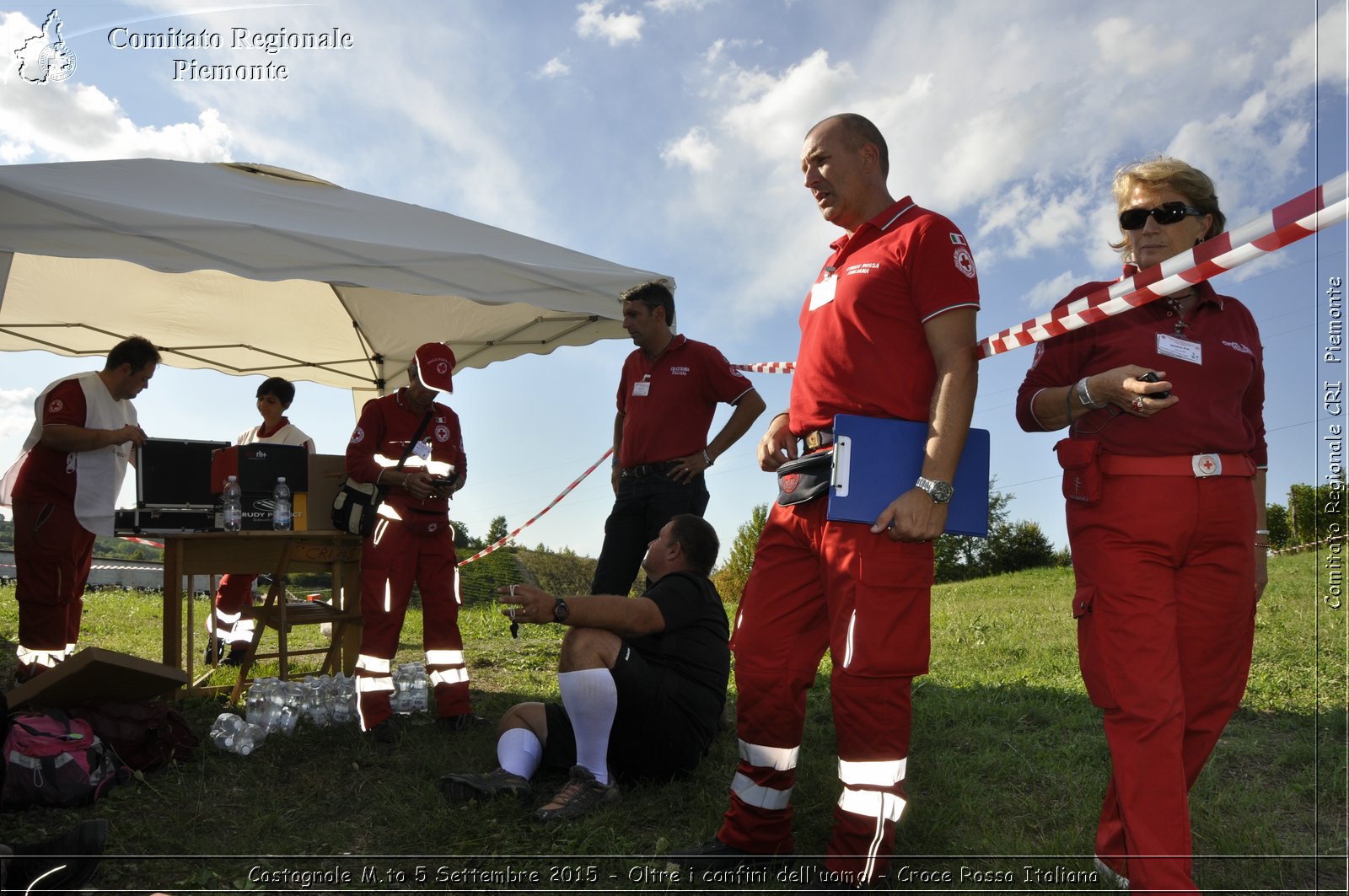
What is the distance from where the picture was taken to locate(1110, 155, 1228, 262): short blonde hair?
2.63 metres

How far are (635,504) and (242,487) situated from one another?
114 inches

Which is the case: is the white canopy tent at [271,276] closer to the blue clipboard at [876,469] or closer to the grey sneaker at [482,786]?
the grey sneaker at [482,786]

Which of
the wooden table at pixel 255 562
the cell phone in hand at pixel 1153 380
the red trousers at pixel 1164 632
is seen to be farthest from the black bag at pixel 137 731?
the cell phone in hand at pixel 1153 380

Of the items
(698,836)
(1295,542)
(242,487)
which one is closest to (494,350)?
(242,487)

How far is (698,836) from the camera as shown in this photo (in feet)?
11.0

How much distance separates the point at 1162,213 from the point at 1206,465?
28.3 inches

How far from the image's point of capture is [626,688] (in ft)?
11.9

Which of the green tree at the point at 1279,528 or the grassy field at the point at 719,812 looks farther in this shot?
the green tree at the point at 1279,528

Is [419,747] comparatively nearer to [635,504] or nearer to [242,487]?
[635,504]

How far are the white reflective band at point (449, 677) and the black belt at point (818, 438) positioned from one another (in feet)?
10.3

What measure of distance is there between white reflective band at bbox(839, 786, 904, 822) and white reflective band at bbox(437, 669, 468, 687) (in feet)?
10.3

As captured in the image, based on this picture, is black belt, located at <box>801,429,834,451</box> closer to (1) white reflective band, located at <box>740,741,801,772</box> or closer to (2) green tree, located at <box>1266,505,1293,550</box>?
(1) white reflective band, located at <box>740,741,801,772</box>

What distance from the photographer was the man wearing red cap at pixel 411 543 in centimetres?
505

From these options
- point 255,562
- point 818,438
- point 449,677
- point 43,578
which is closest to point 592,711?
point 818,438
